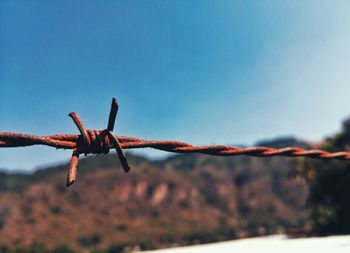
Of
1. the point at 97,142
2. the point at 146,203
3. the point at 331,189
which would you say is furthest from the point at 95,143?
the point at 146,203

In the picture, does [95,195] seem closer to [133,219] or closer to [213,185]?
[133,219]

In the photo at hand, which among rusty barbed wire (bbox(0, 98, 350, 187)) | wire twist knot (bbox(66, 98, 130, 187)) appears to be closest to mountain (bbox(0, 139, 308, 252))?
rusty barbed wire (bbox(0, 98, 350, 187))

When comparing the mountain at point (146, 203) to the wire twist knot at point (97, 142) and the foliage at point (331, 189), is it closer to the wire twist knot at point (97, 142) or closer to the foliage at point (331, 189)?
the foliage at point (331, 189)

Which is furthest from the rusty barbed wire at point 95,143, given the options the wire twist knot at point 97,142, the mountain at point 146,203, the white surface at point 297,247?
the mountain at point 146,203

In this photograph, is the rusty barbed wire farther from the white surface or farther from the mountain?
the mountain

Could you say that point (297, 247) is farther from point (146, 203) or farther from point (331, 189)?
point (146, 203)

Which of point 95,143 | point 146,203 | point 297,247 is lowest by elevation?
point 146,203

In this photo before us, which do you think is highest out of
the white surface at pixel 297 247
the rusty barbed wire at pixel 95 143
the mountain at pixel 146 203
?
the rusty barbed wire at pixel 95 143

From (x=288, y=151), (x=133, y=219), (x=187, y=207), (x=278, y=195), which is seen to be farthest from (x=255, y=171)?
(x=288, y=151)
